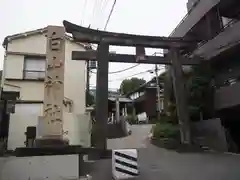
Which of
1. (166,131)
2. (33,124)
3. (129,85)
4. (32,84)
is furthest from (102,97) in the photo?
(129,85)

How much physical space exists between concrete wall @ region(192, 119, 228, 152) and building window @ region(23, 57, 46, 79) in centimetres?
1210

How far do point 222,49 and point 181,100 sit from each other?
13.8ft

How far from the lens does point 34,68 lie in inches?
779

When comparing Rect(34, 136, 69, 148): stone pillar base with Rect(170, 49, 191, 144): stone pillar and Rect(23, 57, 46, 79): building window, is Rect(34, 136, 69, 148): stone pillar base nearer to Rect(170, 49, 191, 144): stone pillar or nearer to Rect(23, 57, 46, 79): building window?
Rect(170, 49, 191, 144): stone pillar

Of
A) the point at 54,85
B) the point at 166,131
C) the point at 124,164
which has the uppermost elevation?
the point at 54,85

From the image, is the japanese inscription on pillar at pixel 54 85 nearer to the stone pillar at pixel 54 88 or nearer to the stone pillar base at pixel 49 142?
the stone pillar at pixel 54 88

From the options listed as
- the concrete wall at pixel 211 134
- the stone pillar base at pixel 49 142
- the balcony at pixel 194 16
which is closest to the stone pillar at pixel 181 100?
the concrete wall at pixel 211 134

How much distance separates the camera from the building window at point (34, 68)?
1945 cm

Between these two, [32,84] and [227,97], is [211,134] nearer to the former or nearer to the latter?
[227,97]

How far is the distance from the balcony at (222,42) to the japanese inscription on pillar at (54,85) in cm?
1008

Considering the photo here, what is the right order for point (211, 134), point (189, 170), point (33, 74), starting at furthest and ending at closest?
1. point (33, 74)
2. point (211, 134)
3. point (189, 170)

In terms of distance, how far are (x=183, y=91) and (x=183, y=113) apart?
1365 mm

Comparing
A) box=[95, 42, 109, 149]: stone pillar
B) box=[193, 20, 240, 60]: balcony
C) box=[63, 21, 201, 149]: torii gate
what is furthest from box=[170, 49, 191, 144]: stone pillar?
box=[95, 42, 109, 149]: stone pillar

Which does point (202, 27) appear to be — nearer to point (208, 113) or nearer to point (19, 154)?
point (208, 113)
